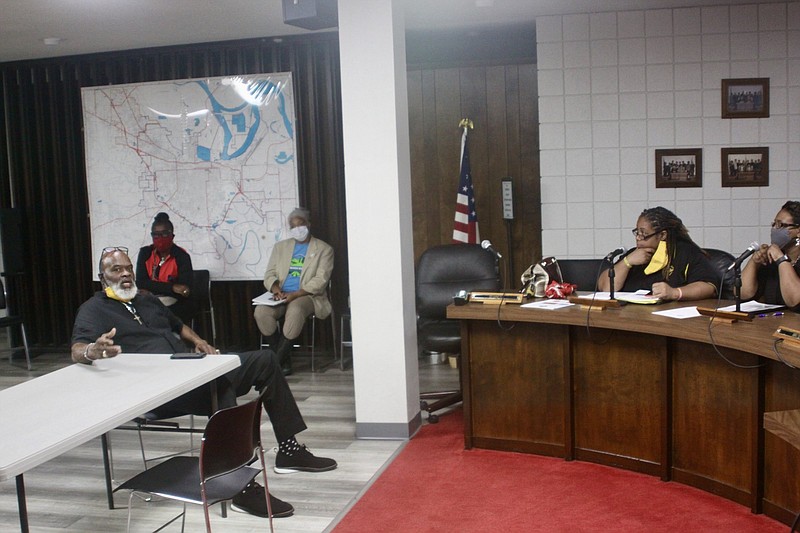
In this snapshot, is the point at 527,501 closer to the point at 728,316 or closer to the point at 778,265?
the point at 728,316

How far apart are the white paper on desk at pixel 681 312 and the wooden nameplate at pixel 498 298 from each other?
790mm

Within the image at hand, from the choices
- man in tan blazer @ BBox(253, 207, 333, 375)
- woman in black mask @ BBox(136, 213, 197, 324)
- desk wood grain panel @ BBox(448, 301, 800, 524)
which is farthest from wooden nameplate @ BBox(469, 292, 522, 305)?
woman in black mask @ BBox(136, 213, 197, 324)

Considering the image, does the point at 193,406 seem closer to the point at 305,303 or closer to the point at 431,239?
the point at 305,303

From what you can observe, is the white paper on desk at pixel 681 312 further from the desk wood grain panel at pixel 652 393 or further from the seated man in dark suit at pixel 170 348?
the seated man in dark suit at pixel 170 348

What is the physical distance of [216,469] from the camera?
2994 millimetres

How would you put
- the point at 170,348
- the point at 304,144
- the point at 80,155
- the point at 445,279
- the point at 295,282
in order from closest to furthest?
the point at 170,348 < the point at 445,279 < the point at 295,282 < the point at 304,144 < the point at 80,155

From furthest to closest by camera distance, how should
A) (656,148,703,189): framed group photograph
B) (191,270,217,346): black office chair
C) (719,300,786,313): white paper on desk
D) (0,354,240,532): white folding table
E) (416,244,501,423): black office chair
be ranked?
(191,270,217,346): black office chair → (656,148,703,189): framed group photograph → (416,244,501,423): black office chair → (719,300,786,313): white paper on desk → (0,354,240,532): white folding table

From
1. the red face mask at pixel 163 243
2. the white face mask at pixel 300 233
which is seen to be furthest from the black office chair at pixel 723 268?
the red face mask at pixel 163 243

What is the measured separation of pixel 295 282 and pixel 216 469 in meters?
4.09

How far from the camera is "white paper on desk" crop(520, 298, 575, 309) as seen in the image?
4504 mm

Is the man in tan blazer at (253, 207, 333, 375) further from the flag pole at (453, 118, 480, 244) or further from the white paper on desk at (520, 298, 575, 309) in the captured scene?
the white paper on desk at (520, 298, 575, 309)

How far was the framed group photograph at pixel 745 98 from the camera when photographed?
640 cm

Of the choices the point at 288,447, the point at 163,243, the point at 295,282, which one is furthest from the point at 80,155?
the point at 288,447

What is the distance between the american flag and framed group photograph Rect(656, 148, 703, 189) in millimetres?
1443
